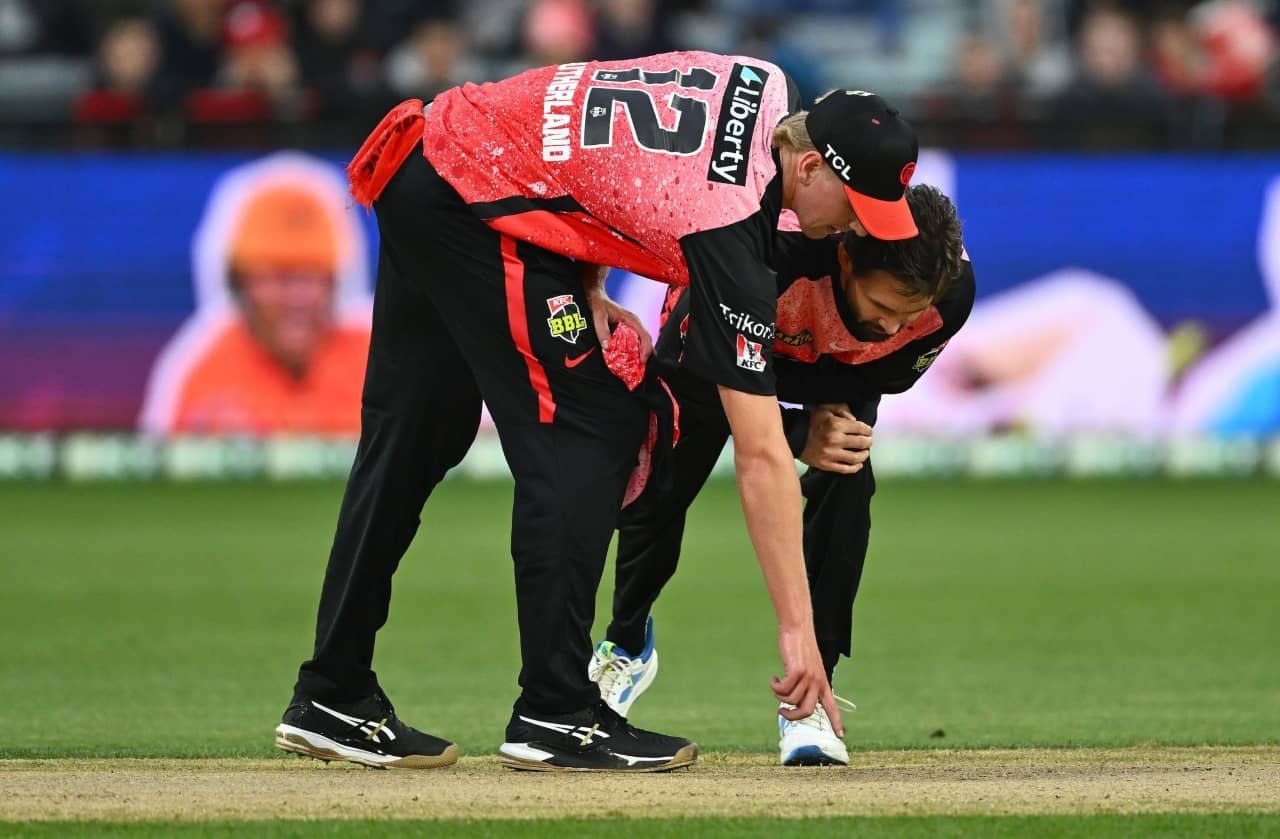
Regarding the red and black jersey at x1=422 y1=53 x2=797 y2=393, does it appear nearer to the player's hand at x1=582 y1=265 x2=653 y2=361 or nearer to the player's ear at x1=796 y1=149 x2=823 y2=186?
the player's ear at x1=796 y1=149 x2=823 y2=186

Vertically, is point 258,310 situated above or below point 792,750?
above

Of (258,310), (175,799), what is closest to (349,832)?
(175,799)

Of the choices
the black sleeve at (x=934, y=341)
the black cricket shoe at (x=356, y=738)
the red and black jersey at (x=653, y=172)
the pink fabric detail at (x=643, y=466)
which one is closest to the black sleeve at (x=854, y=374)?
the black sleeve at (x=934, y=341)

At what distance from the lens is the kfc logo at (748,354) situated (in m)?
5.39

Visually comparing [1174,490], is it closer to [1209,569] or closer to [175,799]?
[1209,569]

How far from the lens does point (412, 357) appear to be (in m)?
6.10

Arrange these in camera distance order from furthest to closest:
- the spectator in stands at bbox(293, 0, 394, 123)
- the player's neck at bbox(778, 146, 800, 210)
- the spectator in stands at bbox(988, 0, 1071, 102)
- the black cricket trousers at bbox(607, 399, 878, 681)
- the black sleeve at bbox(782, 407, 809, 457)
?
the spectator in stands at bbox(988, 0, 1071, 102), the spectator in stands at bbox(293, 0, 394, 123), the black cricket trousers at bbox(607, 399, 878, 681), the black sleeve at bbox(782, 407, 809, 457), the player's neck at bbox(778, 146, 800, 210)

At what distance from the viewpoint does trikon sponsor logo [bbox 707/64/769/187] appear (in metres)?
5.50

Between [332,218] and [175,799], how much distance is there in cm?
1028

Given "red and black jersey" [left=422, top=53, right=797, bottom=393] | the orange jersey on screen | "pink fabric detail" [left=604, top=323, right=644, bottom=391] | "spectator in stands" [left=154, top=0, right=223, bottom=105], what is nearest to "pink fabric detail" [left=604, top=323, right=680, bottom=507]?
"pink fabric detail" [left=604, top=323, right=644, bottom=391]

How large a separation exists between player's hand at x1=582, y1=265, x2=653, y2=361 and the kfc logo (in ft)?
2.05

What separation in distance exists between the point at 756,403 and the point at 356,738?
1.61 metres

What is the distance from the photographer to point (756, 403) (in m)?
5.42

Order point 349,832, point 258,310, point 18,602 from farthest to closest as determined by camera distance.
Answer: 1. point 258,310
2. point 18,602
3. point 349,832
